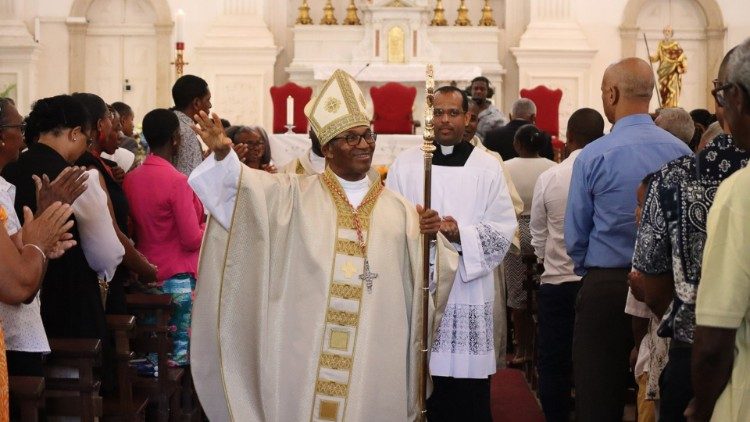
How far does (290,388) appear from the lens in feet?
15.1

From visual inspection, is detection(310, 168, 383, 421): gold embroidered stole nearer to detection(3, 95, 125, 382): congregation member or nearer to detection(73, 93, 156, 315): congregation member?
detection(3, 95, 125, 382): congregation member

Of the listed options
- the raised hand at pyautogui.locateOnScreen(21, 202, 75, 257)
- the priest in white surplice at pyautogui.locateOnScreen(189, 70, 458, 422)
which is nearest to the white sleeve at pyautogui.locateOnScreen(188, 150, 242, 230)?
the priest in white surplice at pyautogui.locateOnScreen(189, 70, 458, 422)

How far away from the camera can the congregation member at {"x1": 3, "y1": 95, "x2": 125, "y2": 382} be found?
15.6ft

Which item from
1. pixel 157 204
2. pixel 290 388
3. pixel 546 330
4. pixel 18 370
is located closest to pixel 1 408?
pixel 18 370

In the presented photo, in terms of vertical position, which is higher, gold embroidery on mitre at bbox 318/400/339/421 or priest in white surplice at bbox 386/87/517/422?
priest in white surplice at bbox 386/87/517/422

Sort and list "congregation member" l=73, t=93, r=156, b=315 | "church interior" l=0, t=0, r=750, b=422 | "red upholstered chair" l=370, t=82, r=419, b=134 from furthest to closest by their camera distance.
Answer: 1. "church interior" l=0, t=0, r=750, b=422
2. "red upholstered chair" l=370, t=82, r=419, b=134
3. "congregation member" l=73, t=93, r=156, b=315

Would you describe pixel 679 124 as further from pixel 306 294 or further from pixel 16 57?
pixel 16 57

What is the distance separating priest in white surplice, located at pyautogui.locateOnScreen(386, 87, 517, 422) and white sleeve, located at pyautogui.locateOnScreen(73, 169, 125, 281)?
1.36 meters

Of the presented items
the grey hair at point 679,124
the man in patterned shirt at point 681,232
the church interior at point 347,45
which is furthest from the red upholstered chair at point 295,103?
the man in patterned shirt at point 681,232

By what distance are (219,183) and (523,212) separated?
4127 mm

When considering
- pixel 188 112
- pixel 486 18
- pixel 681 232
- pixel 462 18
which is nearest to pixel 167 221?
pixel 188 112

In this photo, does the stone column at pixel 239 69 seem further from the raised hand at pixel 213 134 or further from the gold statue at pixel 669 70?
the raised hand at pixel 213 134

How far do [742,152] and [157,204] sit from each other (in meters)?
3.17

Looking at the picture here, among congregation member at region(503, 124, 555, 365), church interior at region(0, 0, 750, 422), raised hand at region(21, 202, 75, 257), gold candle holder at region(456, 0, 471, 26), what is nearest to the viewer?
raised hand at region(21, 202, 75, 257)
